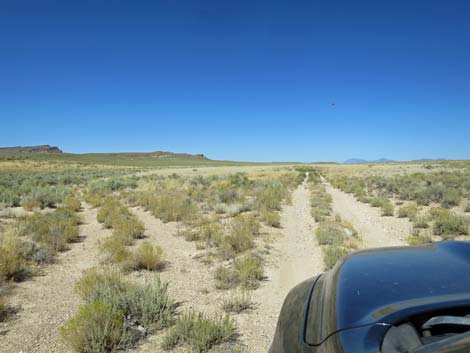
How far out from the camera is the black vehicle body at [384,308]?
1.35 metres

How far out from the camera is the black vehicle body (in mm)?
1351

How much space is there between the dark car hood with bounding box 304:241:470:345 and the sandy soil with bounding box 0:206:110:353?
10.9 feet

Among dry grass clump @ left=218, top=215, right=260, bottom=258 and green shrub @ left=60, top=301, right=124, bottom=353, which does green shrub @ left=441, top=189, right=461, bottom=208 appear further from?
green shrub @ left=60, top=301, right=124, bottom=353

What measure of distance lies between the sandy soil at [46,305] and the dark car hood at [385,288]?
3.33 meters

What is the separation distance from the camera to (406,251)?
2389 millimetres

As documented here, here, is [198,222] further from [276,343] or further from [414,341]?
[414,341]

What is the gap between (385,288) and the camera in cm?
172

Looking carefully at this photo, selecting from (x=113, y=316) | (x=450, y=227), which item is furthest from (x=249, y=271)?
(x=450, y=227)

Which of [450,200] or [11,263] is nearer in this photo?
[11,263]

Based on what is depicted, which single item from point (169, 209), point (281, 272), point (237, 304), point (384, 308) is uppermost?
point (384, 308)

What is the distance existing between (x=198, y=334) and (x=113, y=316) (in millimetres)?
1122

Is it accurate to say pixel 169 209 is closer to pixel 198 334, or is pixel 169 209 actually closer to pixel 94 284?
pixel 94 284

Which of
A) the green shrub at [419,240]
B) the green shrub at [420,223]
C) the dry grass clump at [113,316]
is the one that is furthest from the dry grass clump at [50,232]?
the green shrub at [420,223]

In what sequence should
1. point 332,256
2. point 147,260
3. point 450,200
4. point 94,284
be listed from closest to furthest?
point 94,284 → point 147,260 → point 332,256 → point 450,200
